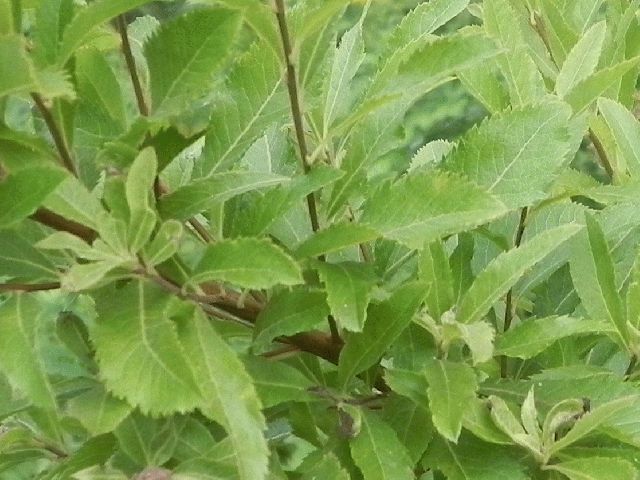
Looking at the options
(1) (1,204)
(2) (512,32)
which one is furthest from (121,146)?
(2) (512,32)

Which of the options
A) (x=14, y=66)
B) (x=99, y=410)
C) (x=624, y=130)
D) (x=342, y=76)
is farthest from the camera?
(x=624, y=130)

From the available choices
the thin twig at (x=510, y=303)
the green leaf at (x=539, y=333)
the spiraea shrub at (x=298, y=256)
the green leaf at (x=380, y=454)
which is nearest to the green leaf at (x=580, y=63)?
the spiraea shrub at (x=298, y=256)

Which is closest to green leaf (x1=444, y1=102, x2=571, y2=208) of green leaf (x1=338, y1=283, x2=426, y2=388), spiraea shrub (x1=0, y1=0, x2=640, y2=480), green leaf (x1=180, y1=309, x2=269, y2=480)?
spiraea shrub (x1=0, y1=0, x2=640, y2=480)

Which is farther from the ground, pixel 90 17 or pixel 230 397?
pixel 90 17

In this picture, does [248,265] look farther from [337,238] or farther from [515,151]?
[515,151]

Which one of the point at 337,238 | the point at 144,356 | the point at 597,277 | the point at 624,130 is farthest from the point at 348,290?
the point at 624,130

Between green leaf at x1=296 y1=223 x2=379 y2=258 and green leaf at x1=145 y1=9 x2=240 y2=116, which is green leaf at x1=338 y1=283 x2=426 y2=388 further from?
green leaf at x1=145 y1=9 x2=240 y2=116
